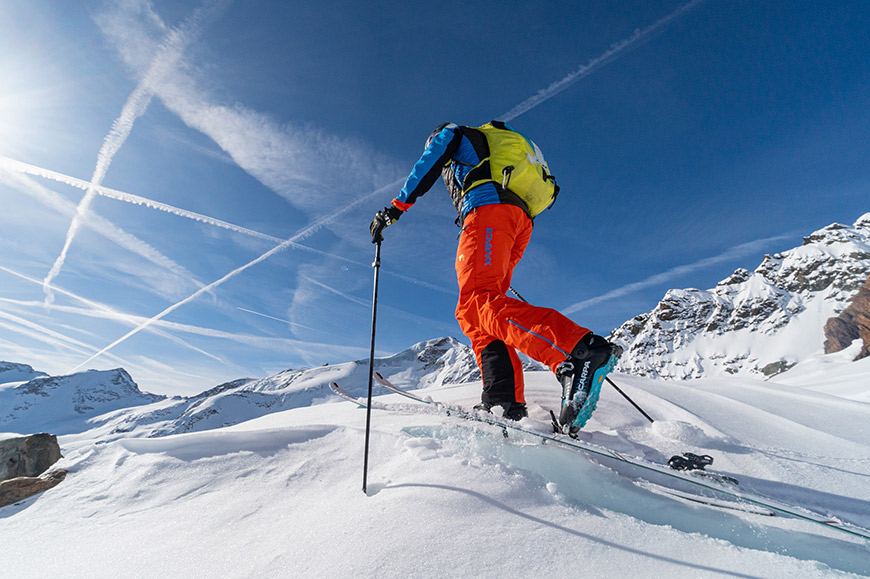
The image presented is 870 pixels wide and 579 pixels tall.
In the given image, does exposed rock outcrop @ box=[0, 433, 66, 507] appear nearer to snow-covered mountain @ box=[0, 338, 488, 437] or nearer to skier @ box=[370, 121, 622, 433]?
skier @ box=[370, 121, 622, 433]

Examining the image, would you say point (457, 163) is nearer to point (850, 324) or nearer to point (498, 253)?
point (498, 253)

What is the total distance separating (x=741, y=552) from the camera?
1194 millimetres

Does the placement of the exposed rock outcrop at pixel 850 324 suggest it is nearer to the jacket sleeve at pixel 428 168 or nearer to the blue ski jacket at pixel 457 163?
the blue ski jacket at pixel 457 163

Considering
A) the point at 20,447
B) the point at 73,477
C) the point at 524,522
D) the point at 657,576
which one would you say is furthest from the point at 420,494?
the point at 20,447

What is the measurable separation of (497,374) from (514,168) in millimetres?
1520

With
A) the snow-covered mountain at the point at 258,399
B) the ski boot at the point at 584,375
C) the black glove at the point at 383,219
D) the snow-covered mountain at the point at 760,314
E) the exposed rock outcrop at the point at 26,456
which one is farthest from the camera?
the snow-covered mountain at the point at 258,399

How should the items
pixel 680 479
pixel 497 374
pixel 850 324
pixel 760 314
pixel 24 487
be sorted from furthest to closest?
pixel 760 314 < pixel 850 324 < pixel 497 374 < pixel 24 487 < pixel 680 479

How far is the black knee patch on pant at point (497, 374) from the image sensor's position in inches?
101

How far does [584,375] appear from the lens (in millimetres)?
2074

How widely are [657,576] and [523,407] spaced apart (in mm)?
1436

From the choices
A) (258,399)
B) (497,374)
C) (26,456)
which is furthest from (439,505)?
(258,399)

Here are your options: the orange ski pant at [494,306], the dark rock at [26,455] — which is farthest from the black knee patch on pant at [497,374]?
the dark rock at [26,455]

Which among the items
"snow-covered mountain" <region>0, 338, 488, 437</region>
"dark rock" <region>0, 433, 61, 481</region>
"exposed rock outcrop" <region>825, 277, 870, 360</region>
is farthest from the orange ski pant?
"snow-covered mountain" <region>0, 338, 488, 437</region>

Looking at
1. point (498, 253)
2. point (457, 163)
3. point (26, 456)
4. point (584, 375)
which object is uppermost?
point (457, 163)
